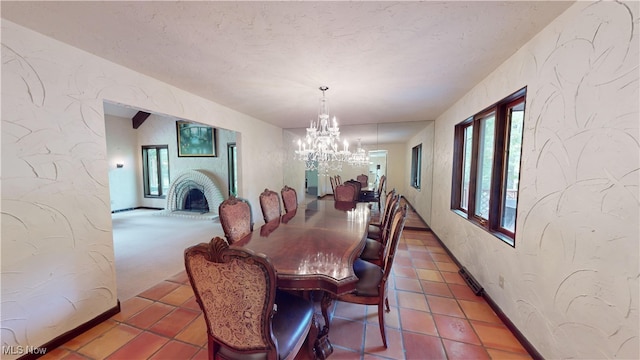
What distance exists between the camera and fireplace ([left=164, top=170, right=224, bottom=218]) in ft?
19.4

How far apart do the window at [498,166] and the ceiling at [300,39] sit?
439 mm

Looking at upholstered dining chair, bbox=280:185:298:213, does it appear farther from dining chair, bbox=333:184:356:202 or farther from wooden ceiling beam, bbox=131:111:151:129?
wooden ceiling beam, bbox=131:111:151:129

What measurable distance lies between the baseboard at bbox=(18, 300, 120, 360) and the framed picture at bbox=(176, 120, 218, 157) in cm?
469

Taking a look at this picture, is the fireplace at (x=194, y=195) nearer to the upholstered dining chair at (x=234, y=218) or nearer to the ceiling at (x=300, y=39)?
the ceiling at (x=300, y=39)

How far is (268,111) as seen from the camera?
3850 mm

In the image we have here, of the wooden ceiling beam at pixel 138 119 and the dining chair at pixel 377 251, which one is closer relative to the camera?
the dining chair at pixel 377 251

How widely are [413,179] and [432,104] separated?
3.42 m

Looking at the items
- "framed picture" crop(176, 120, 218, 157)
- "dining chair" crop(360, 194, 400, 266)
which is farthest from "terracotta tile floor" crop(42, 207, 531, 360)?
"framed picture" crop(176, 120, 218, 157)

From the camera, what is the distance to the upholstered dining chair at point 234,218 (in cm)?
204

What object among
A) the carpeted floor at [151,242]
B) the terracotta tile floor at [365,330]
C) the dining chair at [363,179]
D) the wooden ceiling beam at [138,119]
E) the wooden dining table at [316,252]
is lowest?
the terracotta tile floor at [365,330]

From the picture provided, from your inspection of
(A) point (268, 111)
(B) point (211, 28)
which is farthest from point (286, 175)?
(B) point (211, 28)

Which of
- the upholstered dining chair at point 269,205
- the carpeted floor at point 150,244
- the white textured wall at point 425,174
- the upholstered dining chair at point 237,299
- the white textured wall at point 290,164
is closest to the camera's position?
the upholstered dining chair at point 237,299

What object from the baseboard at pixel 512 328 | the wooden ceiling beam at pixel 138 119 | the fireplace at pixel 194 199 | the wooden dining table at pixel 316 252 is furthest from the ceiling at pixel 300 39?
the wooden ceiling beam at pixel 138 119

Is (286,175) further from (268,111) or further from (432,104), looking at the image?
(432,104)
